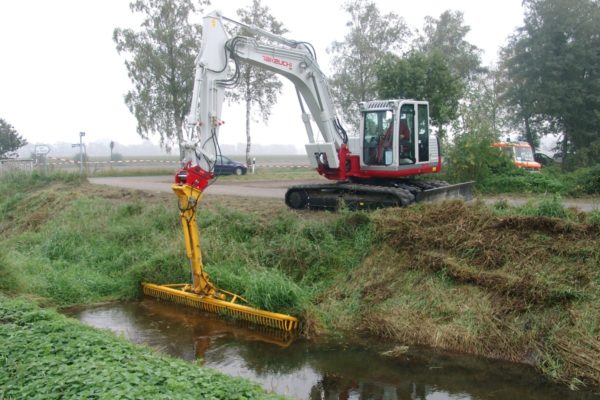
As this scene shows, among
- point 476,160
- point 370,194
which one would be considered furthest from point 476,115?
point 370,194

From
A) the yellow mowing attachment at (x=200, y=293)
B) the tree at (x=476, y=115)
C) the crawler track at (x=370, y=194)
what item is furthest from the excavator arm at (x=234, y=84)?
the tree at (x=476, y=115)

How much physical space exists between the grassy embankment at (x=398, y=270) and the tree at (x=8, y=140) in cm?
3566

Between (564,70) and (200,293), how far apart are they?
26.6 metres

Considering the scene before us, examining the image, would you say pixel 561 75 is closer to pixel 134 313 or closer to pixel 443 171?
pixel 443 171

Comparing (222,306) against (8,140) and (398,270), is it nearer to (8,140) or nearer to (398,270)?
(398,270)

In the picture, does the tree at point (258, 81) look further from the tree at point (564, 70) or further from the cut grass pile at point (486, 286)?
the cut grass pile at point (486, 286)

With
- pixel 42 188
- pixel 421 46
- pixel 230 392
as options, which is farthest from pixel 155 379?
pixel 421 46

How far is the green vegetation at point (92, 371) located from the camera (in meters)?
4.89

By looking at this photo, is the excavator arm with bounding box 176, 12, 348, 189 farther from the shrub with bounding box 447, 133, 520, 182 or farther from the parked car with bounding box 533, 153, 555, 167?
the parked car with bounding box 533, 153, 555, 167

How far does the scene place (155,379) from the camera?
16.9 ft

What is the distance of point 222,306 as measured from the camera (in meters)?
9.49

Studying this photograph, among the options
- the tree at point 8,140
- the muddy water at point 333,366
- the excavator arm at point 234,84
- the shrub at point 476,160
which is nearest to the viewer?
the muddy water at point 333,366

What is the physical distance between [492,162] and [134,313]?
Result: 12364mm

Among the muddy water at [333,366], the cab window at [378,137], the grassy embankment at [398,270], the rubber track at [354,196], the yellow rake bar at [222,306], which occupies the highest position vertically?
the cab window at [378,137]
